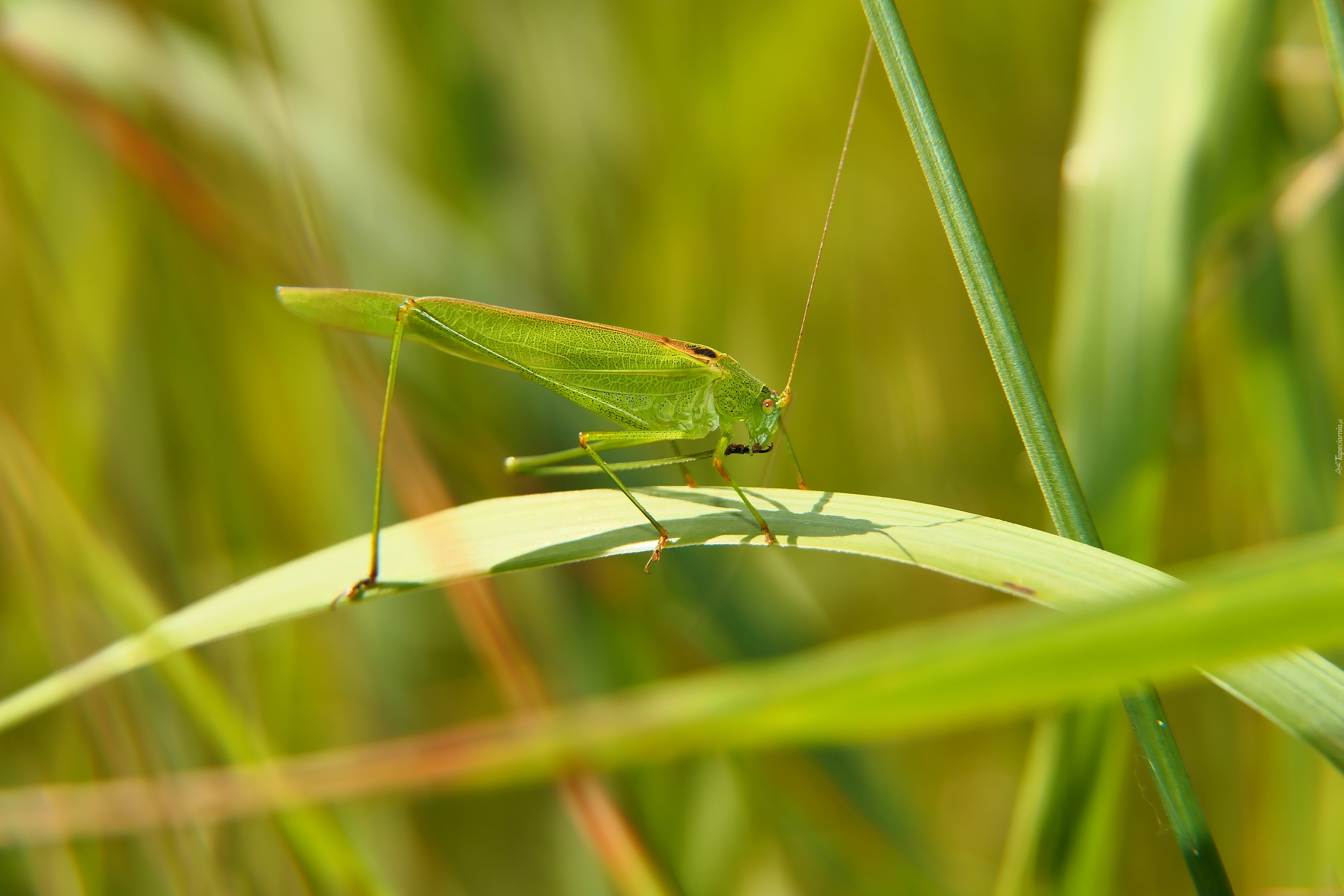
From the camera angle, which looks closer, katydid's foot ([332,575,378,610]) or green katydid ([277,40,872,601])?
katydid's foot ([332,575,378,610])

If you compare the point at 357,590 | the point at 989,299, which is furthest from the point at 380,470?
the point at 989,299

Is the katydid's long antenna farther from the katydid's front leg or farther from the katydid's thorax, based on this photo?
the katydid's front leg

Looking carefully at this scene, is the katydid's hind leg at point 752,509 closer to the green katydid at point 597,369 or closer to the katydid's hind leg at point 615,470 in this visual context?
the green katydid at point 597,369

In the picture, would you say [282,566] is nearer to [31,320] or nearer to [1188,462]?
[31,320]

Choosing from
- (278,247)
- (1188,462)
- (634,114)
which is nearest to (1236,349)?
(1188,462)

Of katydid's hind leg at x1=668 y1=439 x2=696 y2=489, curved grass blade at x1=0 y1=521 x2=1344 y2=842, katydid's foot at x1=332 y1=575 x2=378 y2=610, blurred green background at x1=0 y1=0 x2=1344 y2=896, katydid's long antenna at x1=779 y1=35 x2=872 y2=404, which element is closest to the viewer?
curved grass blade at x1=0 y1=521 x2=1344 y2=842

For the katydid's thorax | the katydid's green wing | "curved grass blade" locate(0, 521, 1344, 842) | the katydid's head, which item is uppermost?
the katydid's green wing

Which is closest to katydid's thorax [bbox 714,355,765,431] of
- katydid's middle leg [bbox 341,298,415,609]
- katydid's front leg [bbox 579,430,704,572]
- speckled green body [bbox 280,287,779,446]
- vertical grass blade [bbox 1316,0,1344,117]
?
speckled green body [bbox 280,287,779,446]
